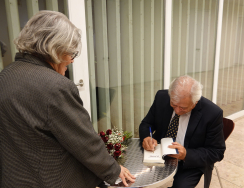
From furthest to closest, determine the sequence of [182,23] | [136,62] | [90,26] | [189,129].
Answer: [182,23] → [136,62] → [90,26] → [189,129]

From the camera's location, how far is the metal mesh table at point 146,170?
4.39ft

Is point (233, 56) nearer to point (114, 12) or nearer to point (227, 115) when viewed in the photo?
point (227, 115)

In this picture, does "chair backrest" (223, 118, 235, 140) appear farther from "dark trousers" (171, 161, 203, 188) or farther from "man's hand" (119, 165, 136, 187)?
"man's hand" (119, 165, 136, 187)

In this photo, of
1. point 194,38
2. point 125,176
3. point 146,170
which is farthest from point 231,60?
point 125,176

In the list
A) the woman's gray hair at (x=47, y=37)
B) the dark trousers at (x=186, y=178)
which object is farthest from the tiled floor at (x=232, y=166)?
the woman's gray hair at (x=47, y=37)

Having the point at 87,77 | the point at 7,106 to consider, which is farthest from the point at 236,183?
the point at 7,106

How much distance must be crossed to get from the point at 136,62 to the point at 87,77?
0.79m

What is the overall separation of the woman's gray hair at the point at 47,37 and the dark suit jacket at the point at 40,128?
5cm

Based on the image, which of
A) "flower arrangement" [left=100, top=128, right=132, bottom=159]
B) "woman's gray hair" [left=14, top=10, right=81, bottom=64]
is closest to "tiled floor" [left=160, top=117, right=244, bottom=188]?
"flower arrangement" [left=100, top=128, right=132, bottom=159]

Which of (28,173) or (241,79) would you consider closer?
(28,173)

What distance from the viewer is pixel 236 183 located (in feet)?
8.43

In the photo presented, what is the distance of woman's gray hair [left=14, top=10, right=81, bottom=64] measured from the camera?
919 millimetres

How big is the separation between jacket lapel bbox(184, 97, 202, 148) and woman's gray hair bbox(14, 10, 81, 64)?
123 centimetres

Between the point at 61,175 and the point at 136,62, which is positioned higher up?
the point at 136,62
